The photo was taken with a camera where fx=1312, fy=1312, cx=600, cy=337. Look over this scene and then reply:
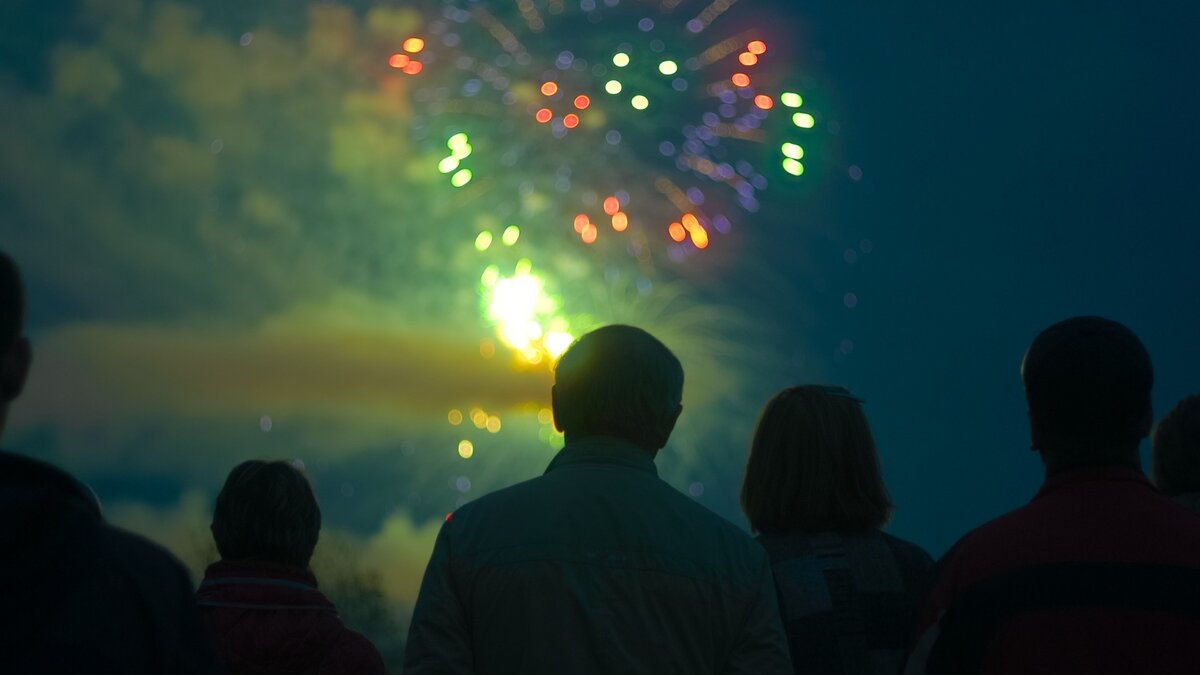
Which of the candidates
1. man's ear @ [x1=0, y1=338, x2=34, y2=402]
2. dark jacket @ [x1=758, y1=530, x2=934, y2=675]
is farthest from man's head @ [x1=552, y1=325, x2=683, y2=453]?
man's ear @ [x1=0, y1=338, x2=34, y2=402]

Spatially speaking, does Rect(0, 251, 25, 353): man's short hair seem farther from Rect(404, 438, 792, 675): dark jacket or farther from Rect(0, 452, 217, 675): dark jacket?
Rect(404, 438, 792, 675): dark jacket

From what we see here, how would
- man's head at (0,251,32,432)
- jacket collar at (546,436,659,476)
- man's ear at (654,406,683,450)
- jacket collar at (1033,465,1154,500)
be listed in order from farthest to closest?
man's ear at (654,406,683,450) → jacket collar at (546,436,659,476) → jacket collar at (1033,465,1154,500) → man's head at (0,251,32,432)

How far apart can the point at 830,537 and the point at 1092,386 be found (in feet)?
4.34

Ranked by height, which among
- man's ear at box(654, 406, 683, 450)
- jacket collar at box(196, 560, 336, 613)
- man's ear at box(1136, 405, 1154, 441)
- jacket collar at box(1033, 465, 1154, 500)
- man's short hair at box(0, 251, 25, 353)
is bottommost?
jacket collar at box(196, 560, 336, 613)

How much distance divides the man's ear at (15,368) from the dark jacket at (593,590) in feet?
5.82

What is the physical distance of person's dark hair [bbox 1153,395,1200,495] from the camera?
195 inches

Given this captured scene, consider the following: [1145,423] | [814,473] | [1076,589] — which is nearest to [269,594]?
[814,473]

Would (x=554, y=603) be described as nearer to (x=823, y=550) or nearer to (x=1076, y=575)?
(x=823, y=550)

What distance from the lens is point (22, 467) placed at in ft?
7.01

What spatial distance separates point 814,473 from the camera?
449 centimetres

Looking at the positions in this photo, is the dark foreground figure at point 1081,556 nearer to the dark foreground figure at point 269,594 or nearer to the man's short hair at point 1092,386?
the man's short hair at point 1092,386

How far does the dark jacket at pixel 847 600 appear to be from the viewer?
13.9 ft

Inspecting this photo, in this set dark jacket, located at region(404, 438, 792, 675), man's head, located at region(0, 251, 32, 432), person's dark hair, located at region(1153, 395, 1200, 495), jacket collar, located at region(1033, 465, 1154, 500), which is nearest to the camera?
man's head, located at region(0, 251, 32, 432)

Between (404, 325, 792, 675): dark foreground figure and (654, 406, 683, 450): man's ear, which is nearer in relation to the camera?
(404, 325, 792, 675): dark foreground figure
